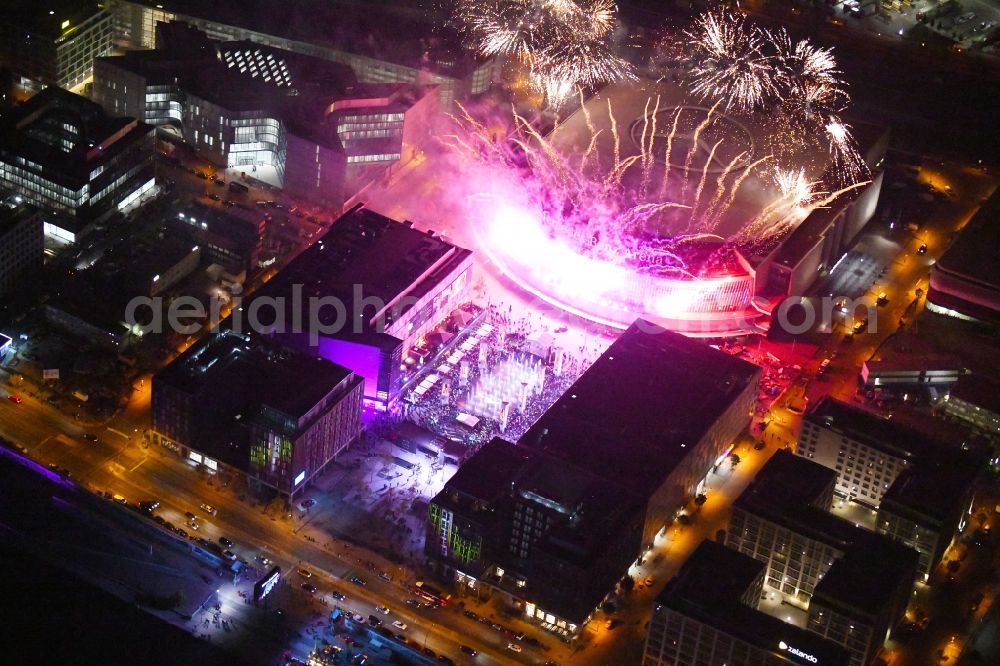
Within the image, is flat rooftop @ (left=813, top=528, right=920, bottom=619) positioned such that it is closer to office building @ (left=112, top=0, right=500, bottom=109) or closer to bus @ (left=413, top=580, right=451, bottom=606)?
bus @ (left=413, top=580, right=451, bottom=606)

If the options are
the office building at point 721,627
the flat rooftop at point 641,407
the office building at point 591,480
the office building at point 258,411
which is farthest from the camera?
the flat rooftop at point 641,407

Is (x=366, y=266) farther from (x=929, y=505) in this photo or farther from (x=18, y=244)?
(x=929, y=505)

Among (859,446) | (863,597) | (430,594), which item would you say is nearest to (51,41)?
(430,594)

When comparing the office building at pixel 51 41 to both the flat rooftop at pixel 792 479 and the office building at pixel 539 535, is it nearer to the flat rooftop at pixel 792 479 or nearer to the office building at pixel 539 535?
the office building at pixel 539 535

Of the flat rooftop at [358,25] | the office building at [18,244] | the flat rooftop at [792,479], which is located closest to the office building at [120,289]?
the office building at [18,244]

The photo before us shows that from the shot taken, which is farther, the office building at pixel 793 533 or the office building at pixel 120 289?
the office building at pixel 120 289

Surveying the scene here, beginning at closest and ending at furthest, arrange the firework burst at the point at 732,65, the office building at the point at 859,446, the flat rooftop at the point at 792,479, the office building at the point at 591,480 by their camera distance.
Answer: the office building at the point at 591,480
the flat rooftop at the point at 792,479
the office building at the point at 859,446
the firework burst at the point at 732,65

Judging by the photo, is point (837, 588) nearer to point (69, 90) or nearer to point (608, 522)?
point (608, 522)
